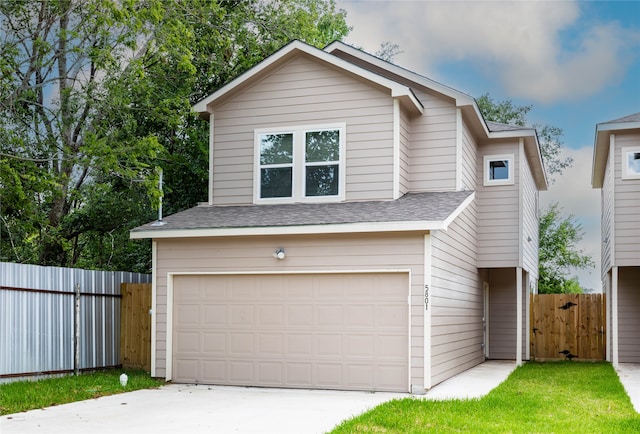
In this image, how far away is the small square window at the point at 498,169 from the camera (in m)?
17.1

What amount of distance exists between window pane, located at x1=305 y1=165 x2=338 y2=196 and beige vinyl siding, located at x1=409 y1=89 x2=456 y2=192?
5.24ft

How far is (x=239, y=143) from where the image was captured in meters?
14.9

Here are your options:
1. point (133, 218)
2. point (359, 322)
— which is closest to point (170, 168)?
point (133, 218)

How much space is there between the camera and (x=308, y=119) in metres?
14.3

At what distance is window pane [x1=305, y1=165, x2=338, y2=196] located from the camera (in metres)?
14.1

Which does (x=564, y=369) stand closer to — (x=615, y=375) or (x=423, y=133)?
(x=615, y=375)

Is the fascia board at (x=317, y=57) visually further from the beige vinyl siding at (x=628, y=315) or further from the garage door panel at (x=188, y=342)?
the beige vinyl siding at (x=628, y=315)

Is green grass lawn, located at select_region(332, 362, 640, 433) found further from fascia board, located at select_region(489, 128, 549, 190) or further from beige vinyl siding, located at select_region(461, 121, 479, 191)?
fascia board, located at select_region(489, 128, 549, 190)

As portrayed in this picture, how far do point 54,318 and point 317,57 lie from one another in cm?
677

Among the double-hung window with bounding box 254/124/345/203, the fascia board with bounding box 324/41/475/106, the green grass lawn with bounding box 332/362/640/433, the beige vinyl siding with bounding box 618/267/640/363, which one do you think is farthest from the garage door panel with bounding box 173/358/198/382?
the beige vinyl siding with bounding box 618/267/640/363

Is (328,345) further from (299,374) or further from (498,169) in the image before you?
(498,169)

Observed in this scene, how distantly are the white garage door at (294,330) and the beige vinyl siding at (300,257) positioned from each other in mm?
188

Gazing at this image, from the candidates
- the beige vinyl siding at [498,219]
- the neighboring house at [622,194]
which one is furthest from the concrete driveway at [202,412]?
the neighboring house at [622,194]

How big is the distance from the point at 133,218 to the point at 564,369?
456 inches
